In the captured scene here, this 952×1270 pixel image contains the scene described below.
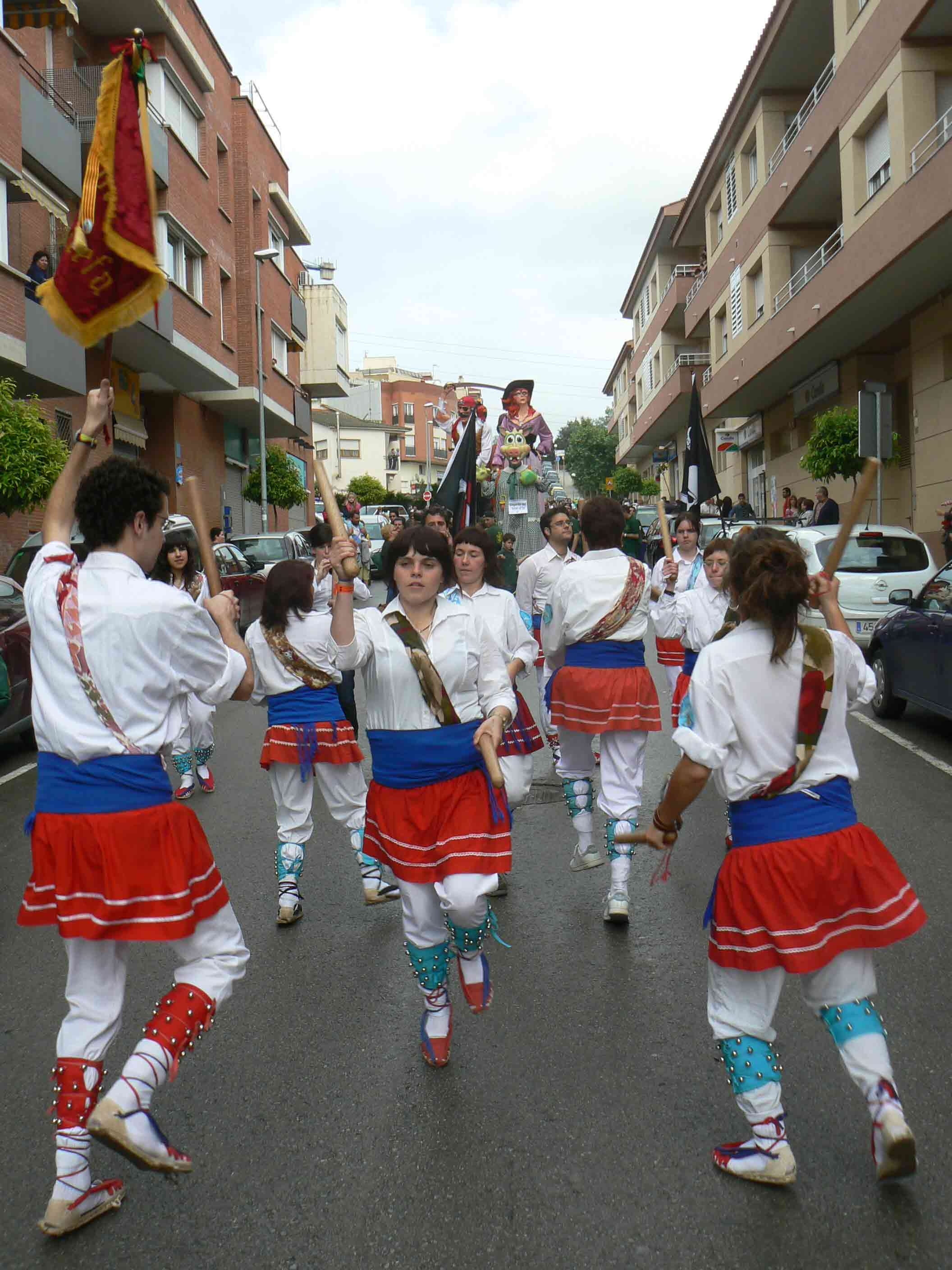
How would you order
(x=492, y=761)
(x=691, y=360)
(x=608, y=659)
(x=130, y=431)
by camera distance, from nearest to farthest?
(x=492, y=761) → (x=608, y=659) → (x=130, y=431) → (x=691, y=360)

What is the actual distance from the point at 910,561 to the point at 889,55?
10053 millimetres

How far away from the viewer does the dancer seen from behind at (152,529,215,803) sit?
254 inches

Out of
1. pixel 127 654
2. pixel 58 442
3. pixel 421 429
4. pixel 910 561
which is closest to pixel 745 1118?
pixel 127 654

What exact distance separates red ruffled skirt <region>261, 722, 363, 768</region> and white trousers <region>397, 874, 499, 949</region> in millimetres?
1941

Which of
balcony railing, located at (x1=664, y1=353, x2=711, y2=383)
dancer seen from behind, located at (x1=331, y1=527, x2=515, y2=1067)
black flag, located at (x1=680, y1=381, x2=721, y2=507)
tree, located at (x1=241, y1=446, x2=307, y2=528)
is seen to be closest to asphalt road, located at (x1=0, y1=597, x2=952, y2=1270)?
dancer seen from behind, located at (x1=331, y1=527, x2=515, y2=1067)

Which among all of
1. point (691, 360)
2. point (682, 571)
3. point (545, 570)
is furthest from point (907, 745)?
point (691, 360)

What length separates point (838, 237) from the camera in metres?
23.3

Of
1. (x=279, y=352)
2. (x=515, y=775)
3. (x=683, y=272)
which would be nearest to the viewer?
(x=515, y=775)

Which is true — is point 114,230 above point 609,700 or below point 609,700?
above

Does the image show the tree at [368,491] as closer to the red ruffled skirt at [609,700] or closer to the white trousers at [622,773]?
the red ruffled skirt at [609,700]

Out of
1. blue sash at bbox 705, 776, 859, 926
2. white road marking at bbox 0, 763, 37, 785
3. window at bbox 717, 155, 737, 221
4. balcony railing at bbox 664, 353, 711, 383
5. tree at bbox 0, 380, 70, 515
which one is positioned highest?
window at bbox 717, 155, 737, 221

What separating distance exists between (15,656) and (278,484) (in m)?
25.5

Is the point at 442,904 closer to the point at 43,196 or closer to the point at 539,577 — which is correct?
the point at 539,577

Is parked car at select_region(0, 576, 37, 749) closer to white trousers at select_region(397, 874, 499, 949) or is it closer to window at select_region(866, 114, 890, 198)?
white trousers at select_region(397, 874, 499, 949)
